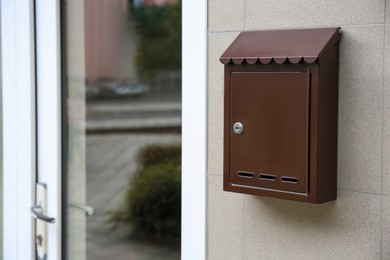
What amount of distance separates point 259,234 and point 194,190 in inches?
12.6

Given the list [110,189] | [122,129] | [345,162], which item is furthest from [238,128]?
[110,189]

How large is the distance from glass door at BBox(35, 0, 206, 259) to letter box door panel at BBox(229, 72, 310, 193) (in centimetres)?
33

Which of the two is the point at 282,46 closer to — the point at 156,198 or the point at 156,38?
the point at 156,38

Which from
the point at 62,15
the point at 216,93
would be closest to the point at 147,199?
the point at 216,93

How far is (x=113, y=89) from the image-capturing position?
2.85 metres

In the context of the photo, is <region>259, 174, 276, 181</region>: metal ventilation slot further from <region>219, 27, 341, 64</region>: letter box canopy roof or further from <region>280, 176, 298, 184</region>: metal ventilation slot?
<region>219, 27, 341, 64</region>: letter box canopy roof

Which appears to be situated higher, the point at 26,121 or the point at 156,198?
the point at 26,121

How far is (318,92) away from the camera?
1.93 meters

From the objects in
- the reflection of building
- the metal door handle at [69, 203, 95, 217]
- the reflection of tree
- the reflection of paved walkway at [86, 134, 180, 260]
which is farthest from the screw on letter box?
the metal door handle at [69, 203, 95, 217]

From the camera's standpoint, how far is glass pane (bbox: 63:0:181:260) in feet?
8.61

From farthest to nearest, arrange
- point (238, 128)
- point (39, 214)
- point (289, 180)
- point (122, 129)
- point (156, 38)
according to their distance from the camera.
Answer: point (39, 214), point (122, 129), point (156, 38), point (238, 128), point (289, 180)

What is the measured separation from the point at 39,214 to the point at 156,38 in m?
0.93

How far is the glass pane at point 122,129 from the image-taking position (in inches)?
103

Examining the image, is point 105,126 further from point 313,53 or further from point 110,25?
point 313,53
